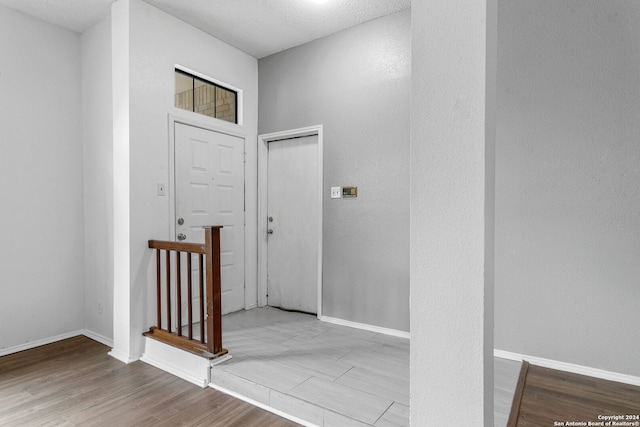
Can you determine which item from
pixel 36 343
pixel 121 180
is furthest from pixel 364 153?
pixel 36 343

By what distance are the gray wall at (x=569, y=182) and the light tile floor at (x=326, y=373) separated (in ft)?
1.67

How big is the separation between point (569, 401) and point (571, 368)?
0.47m

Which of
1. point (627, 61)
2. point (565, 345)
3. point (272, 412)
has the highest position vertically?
point (627, 61)

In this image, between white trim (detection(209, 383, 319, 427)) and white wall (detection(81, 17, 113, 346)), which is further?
white wall (detection(81, 17, 113, 346))

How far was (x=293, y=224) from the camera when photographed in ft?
12.9

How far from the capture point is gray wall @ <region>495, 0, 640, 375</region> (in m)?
2.34

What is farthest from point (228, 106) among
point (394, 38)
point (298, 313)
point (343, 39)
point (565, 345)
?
point (565, 345)

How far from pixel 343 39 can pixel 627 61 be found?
7.36 ft

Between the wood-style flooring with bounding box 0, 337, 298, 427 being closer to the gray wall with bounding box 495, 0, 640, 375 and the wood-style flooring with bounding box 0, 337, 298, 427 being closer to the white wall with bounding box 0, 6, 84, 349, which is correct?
the white wall with bounding box 0, 6, 84, 349

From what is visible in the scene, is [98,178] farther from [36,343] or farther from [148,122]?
[36,343]

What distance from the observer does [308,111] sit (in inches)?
A: 146

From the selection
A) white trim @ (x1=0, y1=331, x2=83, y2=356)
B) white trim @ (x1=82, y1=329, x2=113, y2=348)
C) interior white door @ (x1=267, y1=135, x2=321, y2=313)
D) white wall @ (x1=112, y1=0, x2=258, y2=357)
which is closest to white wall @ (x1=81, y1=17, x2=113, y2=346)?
white trim @ (x1=82, y1=329, x2=113, y2=348)

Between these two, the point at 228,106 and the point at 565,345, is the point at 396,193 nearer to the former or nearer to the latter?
the point at 565,345

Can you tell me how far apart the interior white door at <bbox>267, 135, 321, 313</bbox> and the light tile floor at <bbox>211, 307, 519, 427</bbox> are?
546 millimetres
